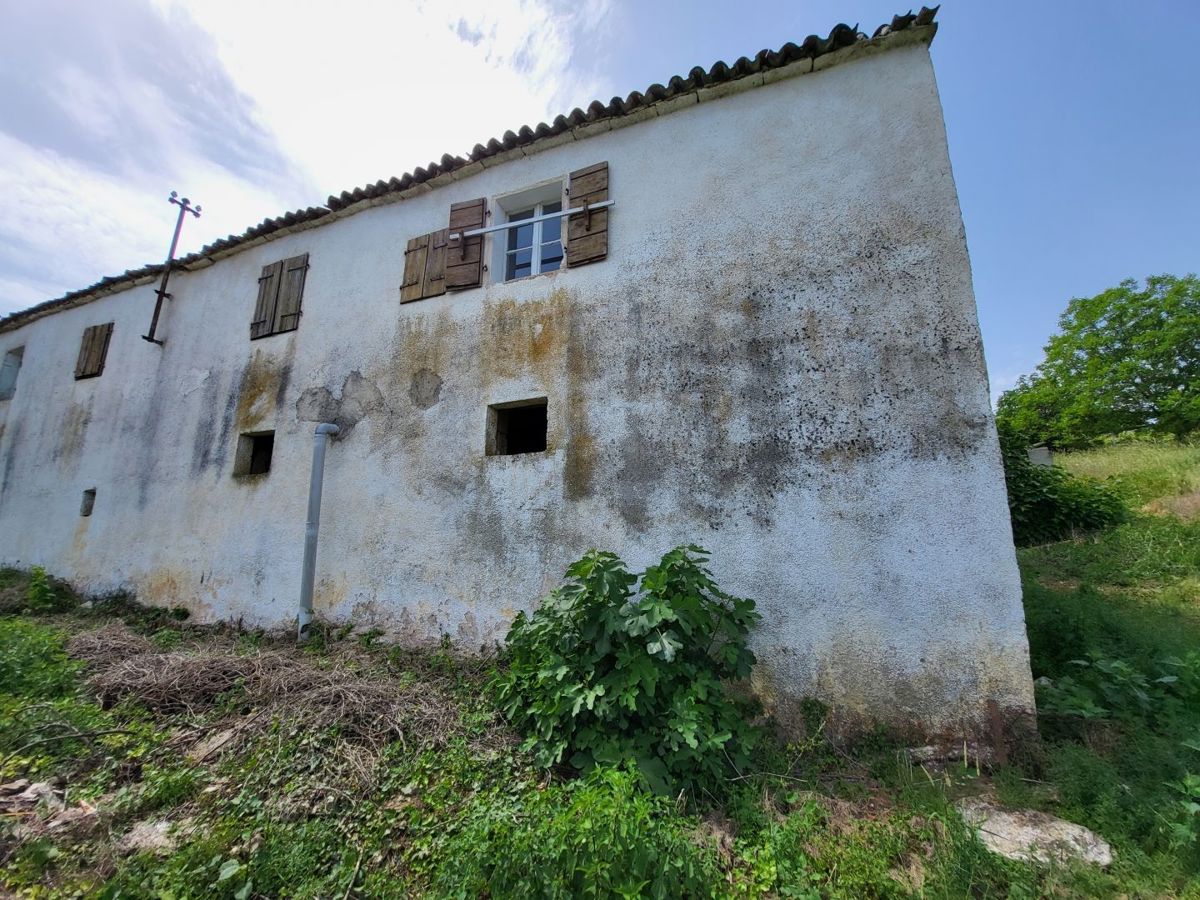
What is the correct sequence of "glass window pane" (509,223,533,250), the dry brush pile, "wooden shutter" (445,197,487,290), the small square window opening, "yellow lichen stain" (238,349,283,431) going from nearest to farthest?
the dry brush pile, "wooden shutter" (445,197,487,290), "glass window pane" (509,223,533,250), "yellow lichen stain" (238,349,283,431), the small square window opening

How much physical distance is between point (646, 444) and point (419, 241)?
13.7 feet

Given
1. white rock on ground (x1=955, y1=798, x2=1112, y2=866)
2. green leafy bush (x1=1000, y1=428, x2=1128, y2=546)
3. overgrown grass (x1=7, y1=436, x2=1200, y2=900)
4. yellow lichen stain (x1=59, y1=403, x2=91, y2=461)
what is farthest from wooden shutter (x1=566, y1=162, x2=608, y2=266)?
yellow lichen stain (x1=59, y1=403, x2=91, y2=461)

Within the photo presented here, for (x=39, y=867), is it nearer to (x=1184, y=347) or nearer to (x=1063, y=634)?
(x=1063, y=634)

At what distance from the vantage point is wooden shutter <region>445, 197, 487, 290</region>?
5.90m

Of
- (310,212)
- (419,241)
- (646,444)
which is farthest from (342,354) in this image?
(646,444)

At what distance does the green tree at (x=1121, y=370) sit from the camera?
64.3 feet

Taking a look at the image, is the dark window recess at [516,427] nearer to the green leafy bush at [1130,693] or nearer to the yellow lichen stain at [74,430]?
the green leafy bush at [1130,693]

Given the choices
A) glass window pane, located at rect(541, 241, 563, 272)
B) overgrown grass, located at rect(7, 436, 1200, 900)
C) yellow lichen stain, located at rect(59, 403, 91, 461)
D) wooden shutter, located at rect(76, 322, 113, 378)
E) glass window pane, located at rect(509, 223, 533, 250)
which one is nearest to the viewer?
overgrown grass, located at rect(7, 436, 1200, 900)

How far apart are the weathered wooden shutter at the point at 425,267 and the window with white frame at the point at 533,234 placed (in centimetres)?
77

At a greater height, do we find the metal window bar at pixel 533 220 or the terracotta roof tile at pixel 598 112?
the terracotta roof tile at pixel 598 112

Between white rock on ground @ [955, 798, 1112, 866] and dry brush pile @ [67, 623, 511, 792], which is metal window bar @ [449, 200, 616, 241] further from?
white rock on ground @ [955, 798, 1112, 866]

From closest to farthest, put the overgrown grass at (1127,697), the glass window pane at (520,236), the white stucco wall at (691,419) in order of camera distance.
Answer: the overgrown grass at (1127,697) → the white stucco wall at (691,419) → the glass window pane at (520,236)

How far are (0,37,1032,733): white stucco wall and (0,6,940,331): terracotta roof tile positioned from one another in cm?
20

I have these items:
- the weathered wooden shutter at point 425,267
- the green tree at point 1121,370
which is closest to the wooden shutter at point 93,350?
the weathered wooden shutter at point 425,267
